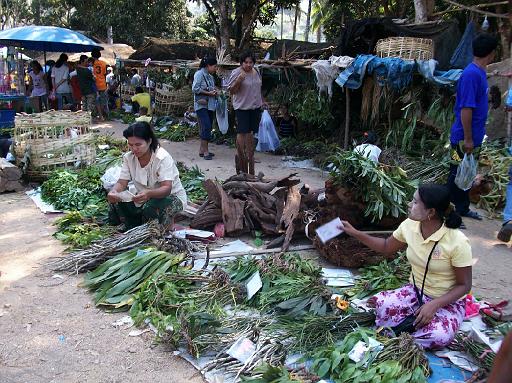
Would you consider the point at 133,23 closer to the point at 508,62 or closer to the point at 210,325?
the point at 508,62

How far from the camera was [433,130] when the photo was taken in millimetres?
8805

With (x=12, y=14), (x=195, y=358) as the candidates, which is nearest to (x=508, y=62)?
(x=195, y=358)

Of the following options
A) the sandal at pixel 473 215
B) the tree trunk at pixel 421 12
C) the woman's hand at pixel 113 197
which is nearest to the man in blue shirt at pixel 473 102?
the sandal at pixel 473 215

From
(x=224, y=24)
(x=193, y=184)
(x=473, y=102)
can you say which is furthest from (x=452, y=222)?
(x=224, y=24)

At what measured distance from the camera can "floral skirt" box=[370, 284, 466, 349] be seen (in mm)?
3205

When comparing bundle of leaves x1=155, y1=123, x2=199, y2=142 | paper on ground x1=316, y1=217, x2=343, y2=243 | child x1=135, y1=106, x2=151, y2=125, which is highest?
child x1=135, y1=106, x2=151, y2=125

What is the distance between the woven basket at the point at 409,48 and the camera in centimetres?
867

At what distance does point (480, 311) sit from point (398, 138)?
17.9 feet

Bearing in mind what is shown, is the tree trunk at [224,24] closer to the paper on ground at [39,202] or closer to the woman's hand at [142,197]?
the paper on ground at [39,202]

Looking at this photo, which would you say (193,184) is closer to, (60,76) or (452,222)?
(452,222)

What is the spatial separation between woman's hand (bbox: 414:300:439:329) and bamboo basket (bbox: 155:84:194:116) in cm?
1298

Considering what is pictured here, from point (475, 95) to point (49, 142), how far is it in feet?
18.6

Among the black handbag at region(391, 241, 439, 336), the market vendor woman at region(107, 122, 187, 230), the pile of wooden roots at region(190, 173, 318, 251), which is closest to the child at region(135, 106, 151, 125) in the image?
the pile of wooden roots at region(190, 173, 318, 251)

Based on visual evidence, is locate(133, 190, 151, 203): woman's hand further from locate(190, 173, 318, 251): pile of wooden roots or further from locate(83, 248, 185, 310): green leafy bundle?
locate(190, 173, 318, 251): pile of wooden roots
